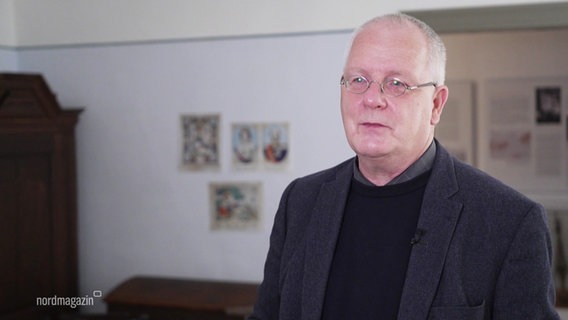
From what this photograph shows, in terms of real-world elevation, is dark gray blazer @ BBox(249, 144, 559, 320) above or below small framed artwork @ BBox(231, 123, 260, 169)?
below

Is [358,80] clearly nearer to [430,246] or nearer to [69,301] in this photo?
[430,246]

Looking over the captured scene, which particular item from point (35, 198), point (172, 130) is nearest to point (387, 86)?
point (172, 130)

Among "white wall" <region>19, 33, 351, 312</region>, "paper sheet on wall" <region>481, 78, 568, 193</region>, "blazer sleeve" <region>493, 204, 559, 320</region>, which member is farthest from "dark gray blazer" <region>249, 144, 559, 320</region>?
"paper sheet on wall" <region>481, 78, 568, 193</region>

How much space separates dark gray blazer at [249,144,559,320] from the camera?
149 cm

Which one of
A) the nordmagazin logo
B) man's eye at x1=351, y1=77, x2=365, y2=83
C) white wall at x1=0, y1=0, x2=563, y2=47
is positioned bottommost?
the nordmagazin logo

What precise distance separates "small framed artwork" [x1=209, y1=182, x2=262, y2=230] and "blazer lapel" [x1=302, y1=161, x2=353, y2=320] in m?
1.89

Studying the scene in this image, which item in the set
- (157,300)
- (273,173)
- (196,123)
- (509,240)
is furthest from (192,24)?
(509,240)

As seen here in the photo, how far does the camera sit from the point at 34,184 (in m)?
3.62

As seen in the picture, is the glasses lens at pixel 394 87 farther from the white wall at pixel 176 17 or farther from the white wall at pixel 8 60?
the white wall at pixel 8 60

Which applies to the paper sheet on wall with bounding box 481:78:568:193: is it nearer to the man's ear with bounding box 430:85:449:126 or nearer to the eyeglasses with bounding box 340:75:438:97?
the man's ear with bounding box 430:85:449:126

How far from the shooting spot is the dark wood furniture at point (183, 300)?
3.39m

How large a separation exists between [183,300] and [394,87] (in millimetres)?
2216

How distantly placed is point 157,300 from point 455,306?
7.42 feet

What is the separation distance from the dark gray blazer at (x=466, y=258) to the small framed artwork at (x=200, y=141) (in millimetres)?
2078
